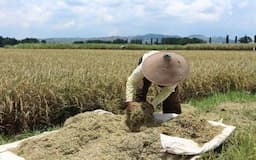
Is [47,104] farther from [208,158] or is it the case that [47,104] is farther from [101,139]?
[208,158]

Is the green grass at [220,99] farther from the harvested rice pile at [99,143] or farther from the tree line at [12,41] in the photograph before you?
the tree line at [12,41]

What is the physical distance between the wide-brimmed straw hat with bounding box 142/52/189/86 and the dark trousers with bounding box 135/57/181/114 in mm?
365

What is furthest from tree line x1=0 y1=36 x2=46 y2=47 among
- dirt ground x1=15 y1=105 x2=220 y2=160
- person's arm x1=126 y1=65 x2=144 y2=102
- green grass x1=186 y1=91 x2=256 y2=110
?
dirt ground x1=15 y1=105 x2=220 y2=160

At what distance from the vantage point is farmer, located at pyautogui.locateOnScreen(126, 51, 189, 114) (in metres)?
4.29

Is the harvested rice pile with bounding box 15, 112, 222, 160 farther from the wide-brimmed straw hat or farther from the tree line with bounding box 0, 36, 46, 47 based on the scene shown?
the tree line with bounding box 0, 36, 46, 47

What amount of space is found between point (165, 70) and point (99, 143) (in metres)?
0.93

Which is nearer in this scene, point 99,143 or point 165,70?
point 99,143

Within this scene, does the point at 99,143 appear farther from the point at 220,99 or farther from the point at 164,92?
the point at 220,99

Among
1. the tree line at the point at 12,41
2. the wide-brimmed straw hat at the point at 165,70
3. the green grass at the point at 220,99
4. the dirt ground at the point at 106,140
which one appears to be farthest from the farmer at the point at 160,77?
the tree line at the point at 12,41

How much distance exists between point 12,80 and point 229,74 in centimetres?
507

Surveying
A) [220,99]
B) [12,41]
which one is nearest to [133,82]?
[220,99]

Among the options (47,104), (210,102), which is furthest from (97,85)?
(210,102)

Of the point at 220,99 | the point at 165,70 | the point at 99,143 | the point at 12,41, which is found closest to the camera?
the point at 99,143

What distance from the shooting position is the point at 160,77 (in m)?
4.28
